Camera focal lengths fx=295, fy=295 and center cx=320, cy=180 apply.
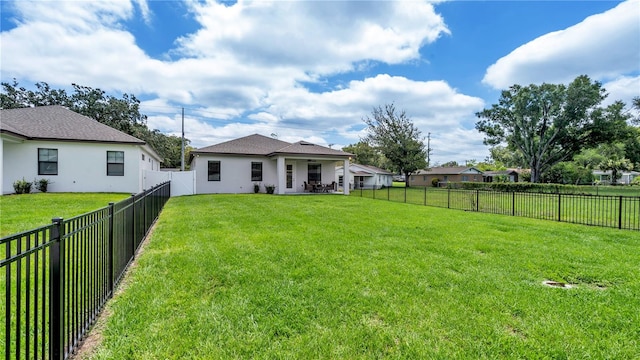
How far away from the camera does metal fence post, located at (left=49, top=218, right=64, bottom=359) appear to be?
6.89ft

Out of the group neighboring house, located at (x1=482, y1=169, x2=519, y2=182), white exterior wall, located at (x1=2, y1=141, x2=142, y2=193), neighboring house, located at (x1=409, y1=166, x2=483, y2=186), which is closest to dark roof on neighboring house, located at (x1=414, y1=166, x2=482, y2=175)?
neighboring house, located at (x1=409, y1=166, x2=483, y2=186)

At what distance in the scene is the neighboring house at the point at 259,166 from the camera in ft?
65.2

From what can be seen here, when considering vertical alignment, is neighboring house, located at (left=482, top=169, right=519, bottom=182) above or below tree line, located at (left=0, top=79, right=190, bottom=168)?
below

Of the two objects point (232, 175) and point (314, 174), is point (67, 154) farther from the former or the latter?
point (314, 174)

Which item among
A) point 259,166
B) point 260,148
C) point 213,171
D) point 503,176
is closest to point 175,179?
point 213,171

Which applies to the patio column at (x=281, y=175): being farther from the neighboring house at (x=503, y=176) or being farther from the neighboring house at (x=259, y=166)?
the neighboring house at (x=503, y=176)

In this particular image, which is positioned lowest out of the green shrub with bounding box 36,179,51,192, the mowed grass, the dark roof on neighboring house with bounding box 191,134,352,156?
the mowed grass

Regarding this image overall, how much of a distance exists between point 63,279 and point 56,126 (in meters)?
18.6

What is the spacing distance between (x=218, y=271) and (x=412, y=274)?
2803 mm

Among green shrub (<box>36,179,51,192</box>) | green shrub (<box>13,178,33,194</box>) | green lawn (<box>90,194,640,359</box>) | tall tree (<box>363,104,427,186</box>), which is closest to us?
green lawn (<box>90,194,640,359</box>)

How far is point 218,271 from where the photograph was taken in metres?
4.29

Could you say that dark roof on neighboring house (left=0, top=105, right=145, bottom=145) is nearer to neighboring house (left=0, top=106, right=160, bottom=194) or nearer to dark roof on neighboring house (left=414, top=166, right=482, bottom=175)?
neighboring house (left=0, top=106, right=160, bottom=194)

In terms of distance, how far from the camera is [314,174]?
22.7 m

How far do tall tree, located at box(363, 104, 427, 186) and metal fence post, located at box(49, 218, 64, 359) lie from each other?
38243mm
